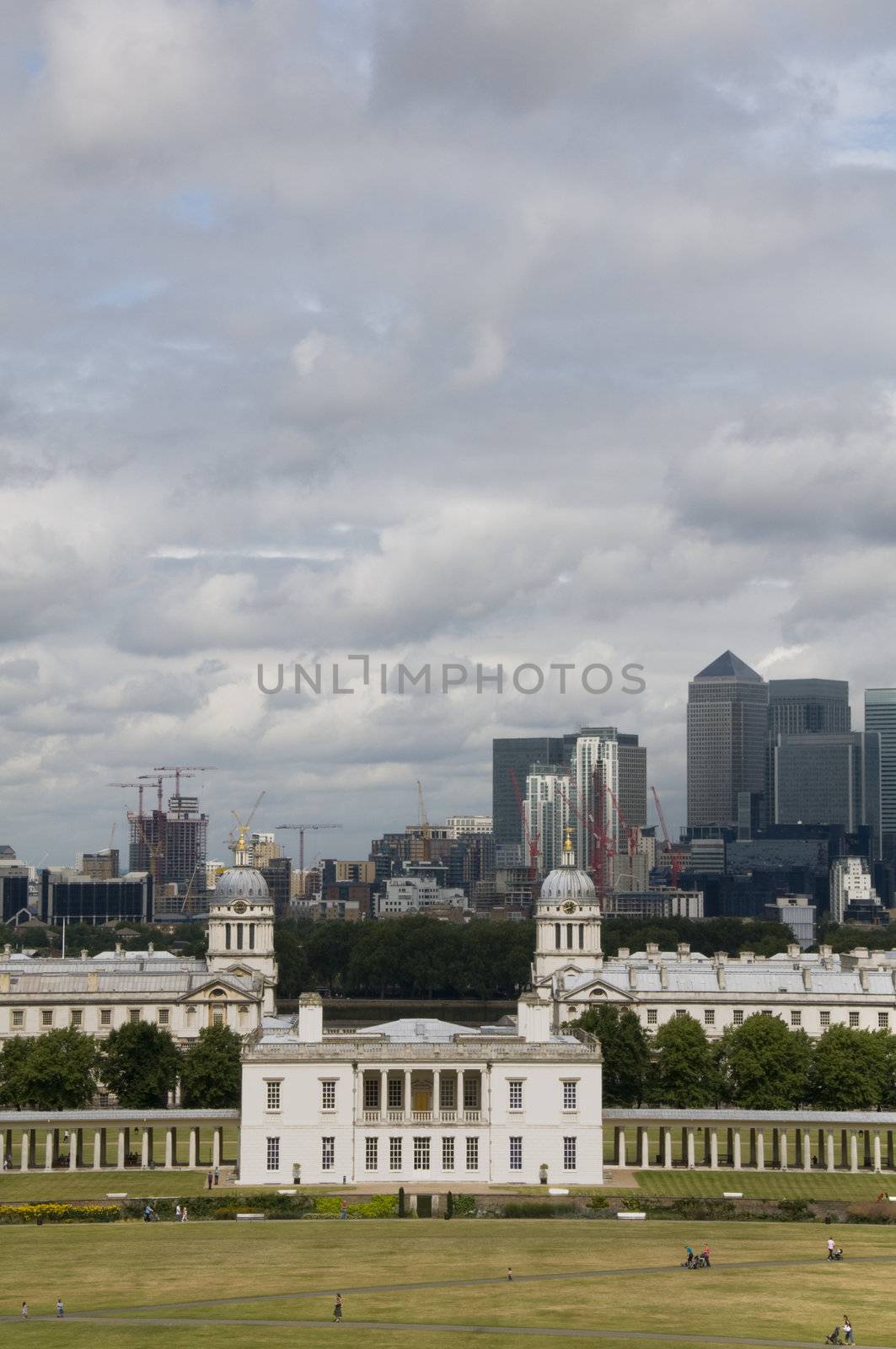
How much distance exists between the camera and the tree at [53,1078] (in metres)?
125

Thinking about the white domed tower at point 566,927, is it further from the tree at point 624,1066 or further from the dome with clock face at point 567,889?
the tree at point 624,1066

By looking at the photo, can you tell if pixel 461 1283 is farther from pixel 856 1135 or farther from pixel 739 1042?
pixel 739 1042

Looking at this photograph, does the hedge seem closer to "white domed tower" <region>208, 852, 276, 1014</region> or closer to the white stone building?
the white stone building

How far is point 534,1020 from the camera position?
118 m

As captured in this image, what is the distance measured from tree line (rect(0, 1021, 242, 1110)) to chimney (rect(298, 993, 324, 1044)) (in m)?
12.5

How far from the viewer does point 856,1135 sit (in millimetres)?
120188

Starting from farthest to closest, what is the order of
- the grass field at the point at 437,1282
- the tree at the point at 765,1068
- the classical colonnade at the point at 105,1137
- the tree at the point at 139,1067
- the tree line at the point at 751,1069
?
the tree at the point at 139,1067 < the tree line at the point at 751,1069 < the tree at the point at 765,1068 < the classical colonnade at the point at 105,1137 < the grass field at the point at 437,1282

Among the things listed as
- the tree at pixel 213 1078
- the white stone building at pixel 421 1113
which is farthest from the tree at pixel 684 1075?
the tree at pixel 213 1078

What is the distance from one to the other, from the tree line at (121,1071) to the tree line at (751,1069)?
22768 millimetres

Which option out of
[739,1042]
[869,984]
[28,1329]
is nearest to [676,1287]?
[28,1329]

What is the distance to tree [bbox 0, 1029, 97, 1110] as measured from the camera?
12525cm

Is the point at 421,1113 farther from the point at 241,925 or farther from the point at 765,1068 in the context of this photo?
the point at 241,925

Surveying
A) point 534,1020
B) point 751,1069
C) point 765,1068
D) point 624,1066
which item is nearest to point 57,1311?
point 534,1020

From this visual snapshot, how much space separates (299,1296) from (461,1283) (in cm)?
623
